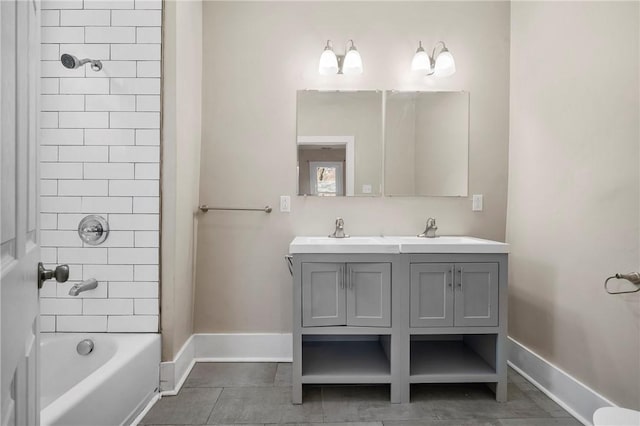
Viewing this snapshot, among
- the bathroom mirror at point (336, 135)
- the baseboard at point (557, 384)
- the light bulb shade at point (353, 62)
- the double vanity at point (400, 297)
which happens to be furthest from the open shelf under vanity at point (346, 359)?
the light bulb shade at point (353, 62)

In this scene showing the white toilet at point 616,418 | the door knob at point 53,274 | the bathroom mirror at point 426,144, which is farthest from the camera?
the bathroom mirror at point 426,144

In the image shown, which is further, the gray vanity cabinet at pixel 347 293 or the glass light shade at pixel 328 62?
the glass light shade at pixel 328 62

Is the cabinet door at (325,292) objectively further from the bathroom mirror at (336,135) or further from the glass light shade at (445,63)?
the glass light shade at (445,63)

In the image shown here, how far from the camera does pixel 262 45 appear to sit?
8.02 ft

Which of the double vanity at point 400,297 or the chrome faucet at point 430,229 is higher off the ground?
the chrome faucet at point 430,229

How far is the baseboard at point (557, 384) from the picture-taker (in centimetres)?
169

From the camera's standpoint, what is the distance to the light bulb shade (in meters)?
2.33

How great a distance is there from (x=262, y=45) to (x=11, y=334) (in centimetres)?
230

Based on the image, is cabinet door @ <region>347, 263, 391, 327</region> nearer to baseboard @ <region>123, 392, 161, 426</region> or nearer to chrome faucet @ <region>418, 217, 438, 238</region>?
chrome faucet @ <region>418, 217, 438, 238</region>

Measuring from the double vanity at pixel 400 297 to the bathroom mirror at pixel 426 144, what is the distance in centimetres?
67

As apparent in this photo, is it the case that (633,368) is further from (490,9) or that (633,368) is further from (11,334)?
(490,9)

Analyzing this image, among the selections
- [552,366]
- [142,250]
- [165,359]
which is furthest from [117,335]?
[552,366]

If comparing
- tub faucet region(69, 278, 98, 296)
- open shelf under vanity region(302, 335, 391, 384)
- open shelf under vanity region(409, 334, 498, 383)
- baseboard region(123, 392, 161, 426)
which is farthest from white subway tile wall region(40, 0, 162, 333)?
open shelf under vanity region(409, 334, 498, 383)

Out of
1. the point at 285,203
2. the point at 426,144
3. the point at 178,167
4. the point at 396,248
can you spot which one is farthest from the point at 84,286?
the point at 426,144
